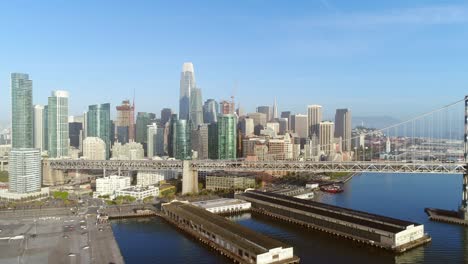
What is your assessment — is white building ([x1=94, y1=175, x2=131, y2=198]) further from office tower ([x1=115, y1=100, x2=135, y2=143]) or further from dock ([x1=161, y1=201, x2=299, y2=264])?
office tower ([x1=115, y1=100, x2=135, y2=143])

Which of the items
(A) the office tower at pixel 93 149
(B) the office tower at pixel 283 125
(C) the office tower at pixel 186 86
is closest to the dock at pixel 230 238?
(A) the office tower at pixel 93 149

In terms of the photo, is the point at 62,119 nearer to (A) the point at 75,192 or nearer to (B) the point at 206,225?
(A) the point at 75,192

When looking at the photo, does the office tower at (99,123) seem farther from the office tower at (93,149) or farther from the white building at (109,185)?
the white building at (109,185)

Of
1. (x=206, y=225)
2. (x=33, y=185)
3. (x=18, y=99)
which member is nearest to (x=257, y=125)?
(x=18, y=99)

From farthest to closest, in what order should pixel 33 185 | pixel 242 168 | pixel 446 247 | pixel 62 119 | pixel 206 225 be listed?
1. pixel 62 119
2. pixel 242 168
3. pixel 33 185
4. pixel 206 225
5. pixel 446 247

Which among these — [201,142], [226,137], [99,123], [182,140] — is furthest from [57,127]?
[226,137]

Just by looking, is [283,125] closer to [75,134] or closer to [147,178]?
[75,134]
